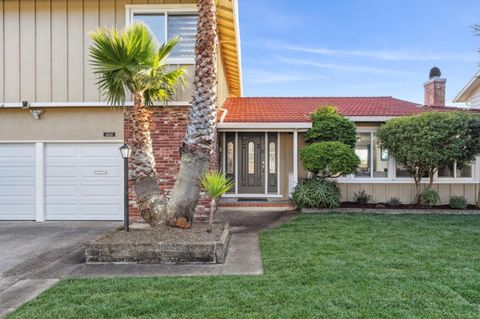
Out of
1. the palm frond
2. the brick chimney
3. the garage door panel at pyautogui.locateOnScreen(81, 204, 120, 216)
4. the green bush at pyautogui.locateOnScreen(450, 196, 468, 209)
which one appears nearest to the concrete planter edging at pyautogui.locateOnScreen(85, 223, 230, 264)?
the palm frond

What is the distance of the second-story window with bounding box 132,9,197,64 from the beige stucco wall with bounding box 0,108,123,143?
230 cm

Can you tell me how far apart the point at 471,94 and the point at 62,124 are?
52.3 feet

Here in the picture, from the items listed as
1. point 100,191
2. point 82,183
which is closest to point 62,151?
point 82,183

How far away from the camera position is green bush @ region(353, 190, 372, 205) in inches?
419

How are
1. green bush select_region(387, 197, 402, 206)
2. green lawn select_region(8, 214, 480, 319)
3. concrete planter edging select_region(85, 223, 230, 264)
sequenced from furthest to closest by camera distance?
green bush select_region(387, 197, 402, 206) → concrete planter edging select_region(85, 223, 230, 264) → green lawn select_region(8, 214, 480, 319)

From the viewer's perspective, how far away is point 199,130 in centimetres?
668

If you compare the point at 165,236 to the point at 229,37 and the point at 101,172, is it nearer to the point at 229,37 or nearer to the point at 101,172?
the point at 101,172

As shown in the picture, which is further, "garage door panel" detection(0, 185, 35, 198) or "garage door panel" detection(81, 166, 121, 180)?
"garage door panel" detection(0, 185, 35, 198)

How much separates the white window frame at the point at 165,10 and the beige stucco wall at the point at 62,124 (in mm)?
2285

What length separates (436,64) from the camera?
1507 centimetres

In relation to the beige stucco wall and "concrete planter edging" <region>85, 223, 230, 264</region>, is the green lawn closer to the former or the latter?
"concrete planter edging" <region>85, 223, 230, 264</region>

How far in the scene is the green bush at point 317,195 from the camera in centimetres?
977

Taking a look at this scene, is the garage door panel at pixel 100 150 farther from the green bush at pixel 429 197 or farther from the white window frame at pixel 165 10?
the green bush at pixel 429 197

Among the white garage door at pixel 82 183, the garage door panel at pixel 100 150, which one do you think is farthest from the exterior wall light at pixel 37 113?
the garage door panel at pixel 100 150
